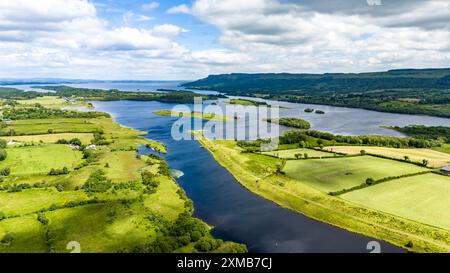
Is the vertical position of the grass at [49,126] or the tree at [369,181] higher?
the grass at [49,126]

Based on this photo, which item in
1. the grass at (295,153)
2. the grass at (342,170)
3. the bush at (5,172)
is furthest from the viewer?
the grass at (295,153)

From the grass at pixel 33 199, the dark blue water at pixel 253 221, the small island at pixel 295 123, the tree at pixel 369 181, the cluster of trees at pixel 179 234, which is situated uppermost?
the small island at pixel 295 123

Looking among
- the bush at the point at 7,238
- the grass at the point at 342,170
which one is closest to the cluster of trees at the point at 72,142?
the grass at the point at 342,170

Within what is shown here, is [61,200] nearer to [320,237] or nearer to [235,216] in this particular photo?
[235,216]

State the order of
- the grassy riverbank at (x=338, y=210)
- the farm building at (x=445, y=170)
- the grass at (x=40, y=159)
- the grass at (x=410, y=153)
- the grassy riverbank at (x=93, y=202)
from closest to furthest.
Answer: the grassy riverbank at (x=93, y=202), the grassy riverbank at (x=338, y=210), the farm building at (x=445, y=170), the grass at (x=410, y=153), the grass at (x=40, y=159)

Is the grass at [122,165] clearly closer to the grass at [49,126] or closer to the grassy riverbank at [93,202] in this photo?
the grassy riverbank at [93,202]
